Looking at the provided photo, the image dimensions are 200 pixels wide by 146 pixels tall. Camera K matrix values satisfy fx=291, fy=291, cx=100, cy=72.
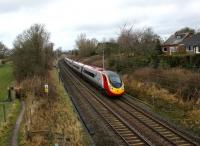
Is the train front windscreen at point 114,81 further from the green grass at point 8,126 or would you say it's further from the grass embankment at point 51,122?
the green grass at point 8,126

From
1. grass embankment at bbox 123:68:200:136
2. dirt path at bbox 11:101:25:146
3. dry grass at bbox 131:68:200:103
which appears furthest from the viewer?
dry grass at bbox 131:68:200:103

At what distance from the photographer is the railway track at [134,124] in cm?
1562

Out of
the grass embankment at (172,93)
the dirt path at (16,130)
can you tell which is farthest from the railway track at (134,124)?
the dirt path at (16,130)

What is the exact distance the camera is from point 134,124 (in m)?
19.0

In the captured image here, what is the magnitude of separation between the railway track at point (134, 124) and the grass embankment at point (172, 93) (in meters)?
1.37

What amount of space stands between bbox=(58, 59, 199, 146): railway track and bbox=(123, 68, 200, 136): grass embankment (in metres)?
1.37

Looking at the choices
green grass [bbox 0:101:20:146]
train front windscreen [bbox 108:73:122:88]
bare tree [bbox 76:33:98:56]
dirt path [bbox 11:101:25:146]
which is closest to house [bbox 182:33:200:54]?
train front windscreen [bbox 108:73:122:88]

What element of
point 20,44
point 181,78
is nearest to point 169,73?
point 181,78

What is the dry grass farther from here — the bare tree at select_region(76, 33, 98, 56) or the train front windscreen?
the bare tree at select_region(76, 33, 98, 56)

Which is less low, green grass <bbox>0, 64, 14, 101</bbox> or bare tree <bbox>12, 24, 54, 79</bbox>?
bare tree <bbox>12, 24, 54, 79</bbox>

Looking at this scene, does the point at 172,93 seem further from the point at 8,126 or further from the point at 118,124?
the point at 8,126

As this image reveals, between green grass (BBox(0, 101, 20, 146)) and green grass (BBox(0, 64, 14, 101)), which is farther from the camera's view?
green grass (BBox(0, 64, 14, 101))

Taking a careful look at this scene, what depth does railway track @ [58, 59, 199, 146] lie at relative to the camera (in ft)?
51.3

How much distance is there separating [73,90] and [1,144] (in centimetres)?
2057
